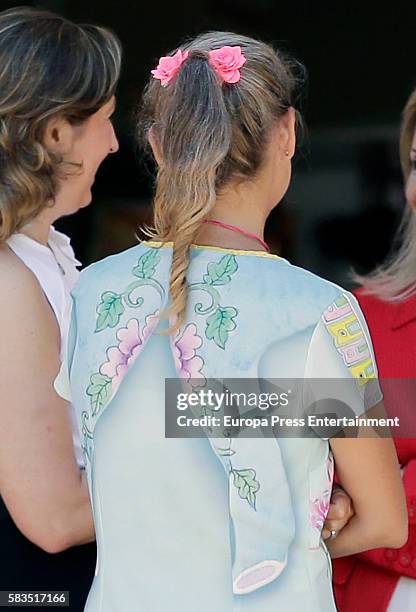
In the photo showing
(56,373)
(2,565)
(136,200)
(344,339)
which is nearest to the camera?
(344,339)

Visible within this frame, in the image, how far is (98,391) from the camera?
4.21ft

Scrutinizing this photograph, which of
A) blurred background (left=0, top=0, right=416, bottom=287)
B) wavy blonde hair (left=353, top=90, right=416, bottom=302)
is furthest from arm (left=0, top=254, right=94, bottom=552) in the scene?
blurred background (left=0, top=0, right=416, bottom=287)

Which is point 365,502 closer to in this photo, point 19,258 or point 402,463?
point 402,463

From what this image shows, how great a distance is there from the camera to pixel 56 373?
1.55 metres

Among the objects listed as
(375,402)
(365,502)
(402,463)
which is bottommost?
(402,463)

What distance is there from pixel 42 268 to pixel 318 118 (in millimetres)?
1832

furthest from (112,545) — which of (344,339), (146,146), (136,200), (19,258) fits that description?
(136,200)

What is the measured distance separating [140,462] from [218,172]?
38cm

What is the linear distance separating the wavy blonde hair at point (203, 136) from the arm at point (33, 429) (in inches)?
13.5

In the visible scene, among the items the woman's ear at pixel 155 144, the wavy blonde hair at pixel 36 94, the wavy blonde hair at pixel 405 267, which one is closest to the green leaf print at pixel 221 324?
the woman's ear at pixel 155 144

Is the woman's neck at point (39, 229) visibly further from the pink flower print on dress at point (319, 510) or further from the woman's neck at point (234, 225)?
the pink flower print on dress at point (319, 510)

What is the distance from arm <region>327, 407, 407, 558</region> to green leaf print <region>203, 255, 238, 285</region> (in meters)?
0.24

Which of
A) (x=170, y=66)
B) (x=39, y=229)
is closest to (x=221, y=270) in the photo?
(x=170, y=66)

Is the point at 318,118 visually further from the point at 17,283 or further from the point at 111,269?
the point at 111,269
